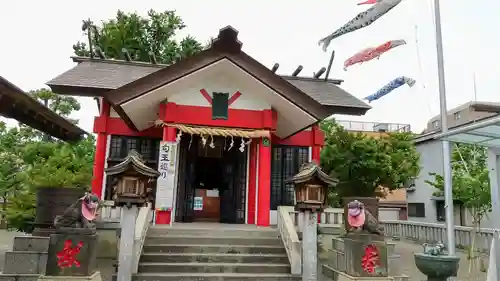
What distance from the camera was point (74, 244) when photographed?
7035mm

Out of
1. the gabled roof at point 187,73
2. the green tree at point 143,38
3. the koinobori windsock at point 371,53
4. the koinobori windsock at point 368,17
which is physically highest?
the green tree at point 143,38

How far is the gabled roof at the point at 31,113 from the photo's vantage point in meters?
8.05

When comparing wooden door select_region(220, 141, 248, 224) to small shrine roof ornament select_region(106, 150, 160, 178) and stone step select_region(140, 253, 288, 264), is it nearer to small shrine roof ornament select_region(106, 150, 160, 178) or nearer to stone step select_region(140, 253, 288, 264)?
stone step select_region(140, 253, 288, 264)

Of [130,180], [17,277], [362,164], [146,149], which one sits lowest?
[17,277]

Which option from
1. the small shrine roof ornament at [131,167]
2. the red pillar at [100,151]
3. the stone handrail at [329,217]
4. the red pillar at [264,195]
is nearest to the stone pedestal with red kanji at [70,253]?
the small shrine roof ornament at [131,167]

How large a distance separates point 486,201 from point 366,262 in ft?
18.8

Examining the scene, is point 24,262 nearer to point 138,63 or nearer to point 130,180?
point 130,180

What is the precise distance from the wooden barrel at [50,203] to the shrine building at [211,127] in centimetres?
137

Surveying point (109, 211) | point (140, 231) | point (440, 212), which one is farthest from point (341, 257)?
point (440, 212)

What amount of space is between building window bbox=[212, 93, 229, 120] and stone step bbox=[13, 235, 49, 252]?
5557 mm

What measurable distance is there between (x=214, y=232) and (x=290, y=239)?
2.09 m

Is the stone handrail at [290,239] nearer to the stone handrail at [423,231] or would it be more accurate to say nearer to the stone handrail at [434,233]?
the stone handrail at [423,231]

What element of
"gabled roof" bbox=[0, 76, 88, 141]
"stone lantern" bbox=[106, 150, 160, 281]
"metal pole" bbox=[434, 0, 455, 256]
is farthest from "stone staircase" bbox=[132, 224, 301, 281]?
"metal pole" bbox=[434, 0, 455, 256]

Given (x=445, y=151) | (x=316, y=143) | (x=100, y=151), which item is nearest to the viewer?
(x=445, y=151)
